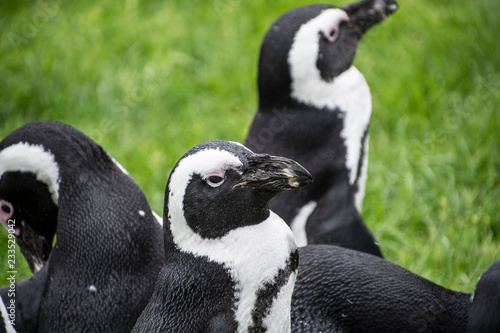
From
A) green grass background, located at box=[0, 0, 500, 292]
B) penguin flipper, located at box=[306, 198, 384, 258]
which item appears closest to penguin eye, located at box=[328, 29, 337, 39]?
penguin flipper, located at box=[306, 198, 384, 258]

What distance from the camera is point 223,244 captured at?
181 cm

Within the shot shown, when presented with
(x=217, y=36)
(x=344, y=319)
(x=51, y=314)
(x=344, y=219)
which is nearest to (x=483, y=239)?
(x=344, y=219)

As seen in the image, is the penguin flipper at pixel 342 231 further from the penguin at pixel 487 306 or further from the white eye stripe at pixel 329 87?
the penguin at pixel 487 306

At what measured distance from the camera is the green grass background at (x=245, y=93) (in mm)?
3457

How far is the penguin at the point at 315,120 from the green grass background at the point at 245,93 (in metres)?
0.56

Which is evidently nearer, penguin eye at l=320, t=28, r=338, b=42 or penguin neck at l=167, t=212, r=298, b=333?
penguin neck at l=167, t=212, r=298, b=333

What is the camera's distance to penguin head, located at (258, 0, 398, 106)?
8.97 feet

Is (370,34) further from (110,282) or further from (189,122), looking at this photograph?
(110,282)

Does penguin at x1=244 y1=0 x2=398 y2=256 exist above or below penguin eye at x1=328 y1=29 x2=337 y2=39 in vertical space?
below

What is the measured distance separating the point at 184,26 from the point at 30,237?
8.84 feet

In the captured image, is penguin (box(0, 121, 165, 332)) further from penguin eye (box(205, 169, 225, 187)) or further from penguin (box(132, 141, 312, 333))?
penguin eye (box(205, 169, 225, 187))

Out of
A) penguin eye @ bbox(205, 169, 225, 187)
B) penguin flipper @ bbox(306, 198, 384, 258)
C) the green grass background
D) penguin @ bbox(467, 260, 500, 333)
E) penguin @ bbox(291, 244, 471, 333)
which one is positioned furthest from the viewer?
the green grass background

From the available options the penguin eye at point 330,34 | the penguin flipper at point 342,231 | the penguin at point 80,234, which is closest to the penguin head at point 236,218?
the penguin at point 80,234

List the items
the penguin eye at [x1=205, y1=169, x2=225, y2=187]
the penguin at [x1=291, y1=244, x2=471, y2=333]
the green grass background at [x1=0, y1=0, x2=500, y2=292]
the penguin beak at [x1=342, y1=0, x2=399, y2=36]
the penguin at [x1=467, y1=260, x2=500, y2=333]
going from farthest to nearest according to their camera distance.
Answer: the green grass background at [x1=0, y1=0, x2=500, y2=292], the penguin beak at [x1=342, y1=0, x2=399, y2=36], the penguin at [x1=291, y1=244, x2=471, y2=333], the penguin at [x1=467, y1=260, x2=500, y2=333], the penguin eye at [x1=205, y1=169, x2=225, y2=187]
